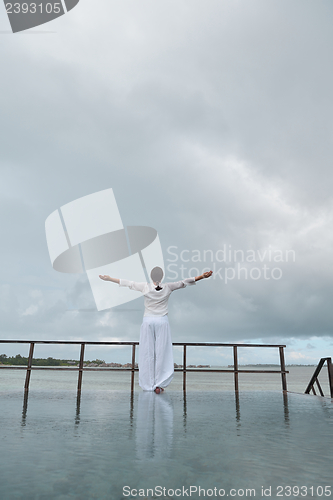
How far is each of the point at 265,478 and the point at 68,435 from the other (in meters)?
1.40

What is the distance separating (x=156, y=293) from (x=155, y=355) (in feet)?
3.42

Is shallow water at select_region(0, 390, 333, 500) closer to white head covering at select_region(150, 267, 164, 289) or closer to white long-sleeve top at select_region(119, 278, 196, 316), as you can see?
white long-sleeve top at select_region(119, 278, 196, 316)

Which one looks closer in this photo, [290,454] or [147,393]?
[290,454]

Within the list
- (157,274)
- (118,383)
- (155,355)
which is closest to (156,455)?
(155,355)

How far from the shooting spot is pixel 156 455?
1882 mm

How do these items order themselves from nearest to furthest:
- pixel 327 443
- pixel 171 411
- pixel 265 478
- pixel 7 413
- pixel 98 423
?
pixel 265 478 → pixel 327 443 → pixel 98 423 → pixel 7 413 → pixel 171 411

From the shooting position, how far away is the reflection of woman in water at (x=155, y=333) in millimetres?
5980

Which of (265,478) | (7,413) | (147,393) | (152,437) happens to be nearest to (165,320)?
(147,393)

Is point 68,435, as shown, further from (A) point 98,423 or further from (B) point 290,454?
(B) point 290,454

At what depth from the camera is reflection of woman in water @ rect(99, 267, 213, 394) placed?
5.98m

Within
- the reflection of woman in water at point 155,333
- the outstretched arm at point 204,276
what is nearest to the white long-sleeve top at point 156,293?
the reflection of woman in water at point 155,333

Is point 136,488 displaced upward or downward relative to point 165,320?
downward

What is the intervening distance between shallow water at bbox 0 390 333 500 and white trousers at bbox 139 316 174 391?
2663 millimetres

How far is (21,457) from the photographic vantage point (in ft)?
6.01
